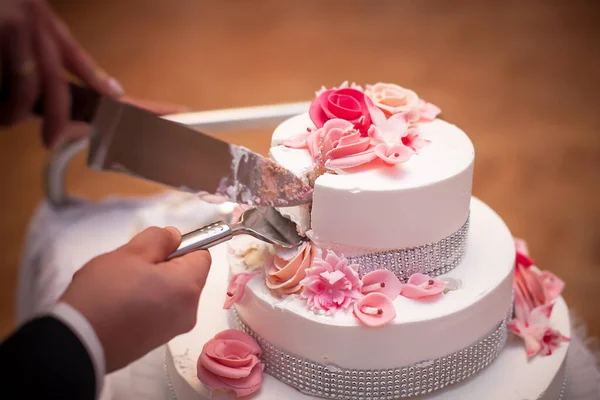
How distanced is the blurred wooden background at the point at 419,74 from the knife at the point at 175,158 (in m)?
1.44

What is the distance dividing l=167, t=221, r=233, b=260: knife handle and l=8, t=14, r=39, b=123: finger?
1.19ft

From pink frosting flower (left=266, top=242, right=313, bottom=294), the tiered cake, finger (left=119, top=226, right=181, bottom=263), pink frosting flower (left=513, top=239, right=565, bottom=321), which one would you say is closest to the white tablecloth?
pink frosting flower (left=513, top=239, right=565, bottom=321)

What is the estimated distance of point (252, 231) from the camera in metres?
1.24

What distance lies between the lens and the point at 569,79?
3814 mm

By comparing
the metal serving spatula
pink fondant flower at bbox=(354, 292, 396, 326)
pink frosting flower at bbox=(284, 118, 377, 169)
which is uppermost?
pink frosting flower at bbox=(284, 118, 377, 169)

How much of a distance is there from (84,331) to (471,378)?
2.50ft

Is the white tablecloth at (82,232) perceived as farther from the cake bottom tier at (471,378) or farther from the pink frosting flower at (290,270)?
the pink frosting flower at (290,270)

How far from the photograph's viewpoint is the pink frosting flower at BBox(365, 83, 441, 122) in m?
1.33

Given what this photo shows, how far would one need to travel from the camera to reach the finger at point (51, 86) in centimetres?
86

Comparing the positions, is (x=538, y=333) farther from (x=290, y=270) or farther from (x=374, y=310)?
Answer: (x=290, y=270)

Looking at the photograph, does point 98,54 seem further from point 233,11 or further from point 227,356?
point 227,356

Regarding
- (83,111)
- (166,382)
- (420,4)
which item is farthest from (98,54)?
(83,111)

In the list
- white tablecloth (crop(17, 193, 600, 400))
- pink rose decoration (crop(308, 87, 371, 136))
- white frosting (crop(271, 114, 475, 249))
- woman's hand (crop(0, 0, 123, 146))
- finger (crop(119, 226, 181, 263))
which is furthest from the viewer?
white tablecloth (crop(17, 193, 600, 400))

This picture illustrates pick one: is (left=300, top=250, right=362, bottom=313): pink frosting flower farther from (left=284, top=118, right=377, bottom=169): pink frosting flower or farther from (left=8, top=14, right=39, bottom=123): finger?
(left=8, top=14, right=39, bottom=123): finger
